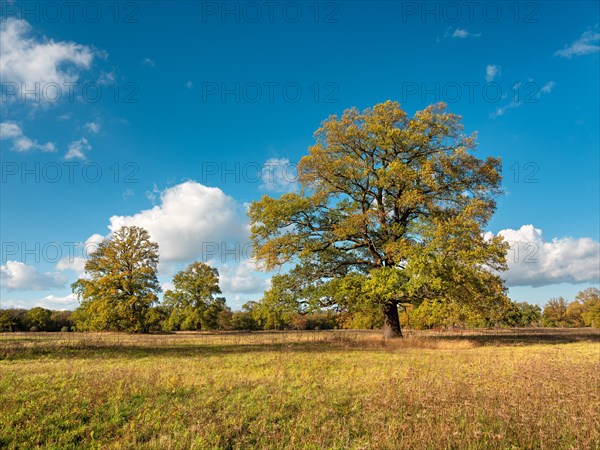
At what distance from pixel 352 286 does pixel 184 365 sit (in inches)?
453

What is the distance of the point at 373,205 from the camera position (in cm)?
2538

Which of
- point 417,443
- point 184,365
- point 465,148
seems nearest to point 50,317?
point 184,365

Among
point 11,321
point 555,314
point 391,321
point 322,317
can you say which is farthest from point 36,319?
point 555,314

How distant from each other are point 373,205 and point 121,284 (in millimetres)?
33890

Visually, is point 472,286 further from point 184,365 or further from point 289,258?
point 184,365

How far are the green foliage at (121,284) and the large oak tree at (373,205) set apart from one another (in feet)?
89.6

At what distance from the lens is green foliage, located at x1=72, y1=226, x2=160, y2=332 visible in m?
43.9

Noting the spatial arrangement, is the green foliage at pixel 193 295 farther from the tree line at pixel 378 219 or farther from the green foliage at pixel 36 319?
the tree line at pixel 378 219

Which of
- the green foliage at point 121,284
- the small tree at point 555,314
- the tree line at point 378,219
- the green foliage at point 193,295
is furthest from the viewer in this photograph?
the small tree at point 555,314

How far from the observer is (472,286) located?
65.5 ft

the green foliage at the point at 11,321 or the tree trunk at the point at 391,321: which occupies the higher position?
the tree trunk at the point at 391,321

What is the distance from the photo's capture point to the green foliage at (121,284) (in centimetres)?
4388

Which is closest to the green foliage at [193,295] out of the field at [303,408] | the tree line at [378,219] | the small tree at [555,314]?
the tree line at [378,219]

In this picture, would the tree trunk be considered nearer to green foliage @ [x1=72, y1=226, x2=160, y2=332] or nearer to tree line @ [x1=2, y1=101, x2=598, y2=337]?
tree line @ [x1=2, y1=101, x2=598, y2=337]
